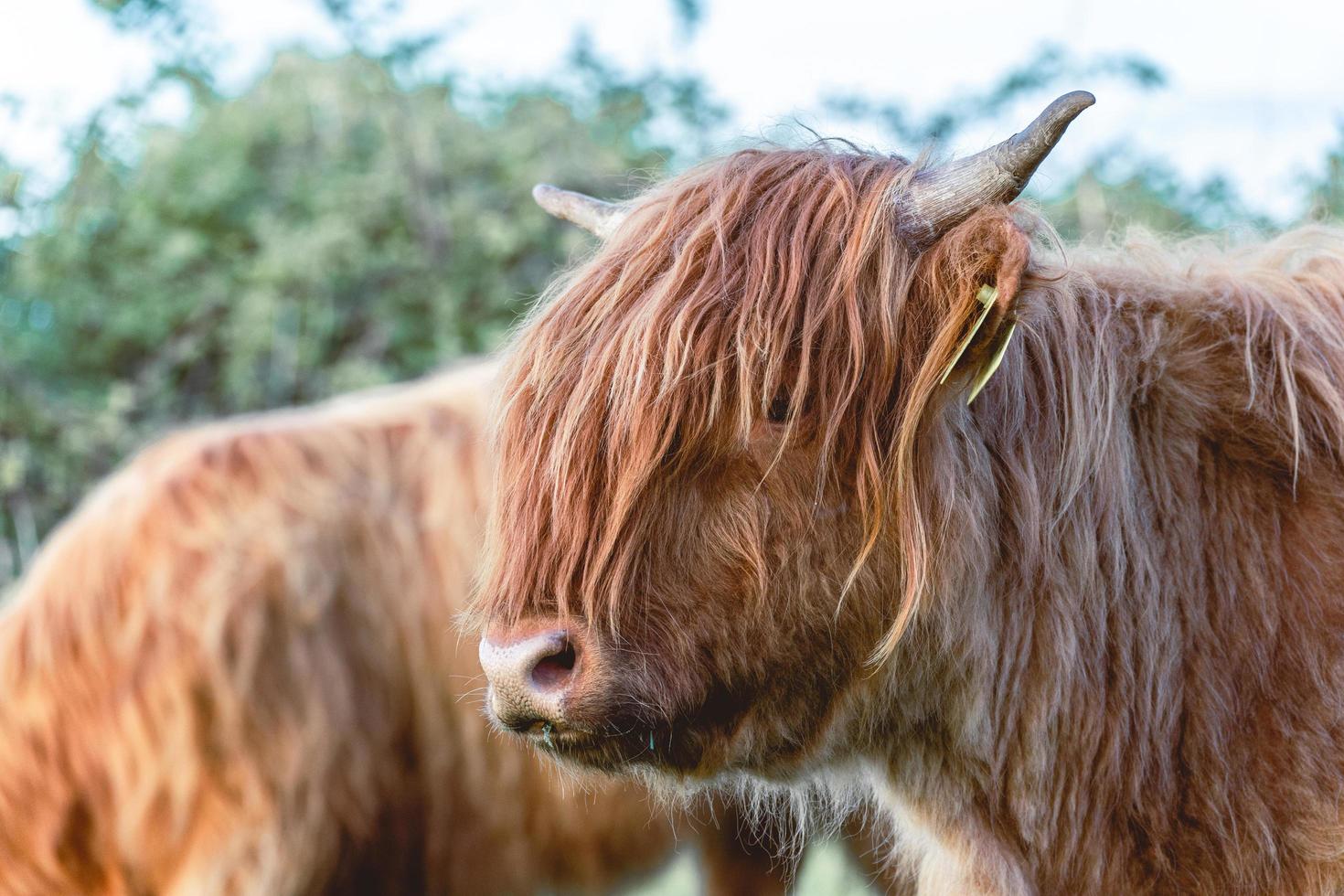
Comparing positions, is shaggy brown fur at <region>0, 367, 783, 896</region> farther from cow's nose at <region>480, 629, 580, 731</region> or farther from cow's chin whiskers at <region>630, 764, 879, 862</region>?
cow's nose at <region>480, 629, 580, 731</region>

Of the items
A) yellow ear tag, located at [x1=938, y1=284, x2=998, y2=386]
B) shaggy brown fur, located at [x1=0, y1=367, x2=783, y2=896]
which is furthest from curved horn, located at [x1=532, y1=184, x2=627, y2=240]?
shaggy brown fur, located at [x1=0, y1=367, x2=783, y2=896]

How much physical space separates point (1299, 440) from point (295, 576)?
267 cm

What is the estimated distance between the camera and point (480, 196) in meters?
9.08

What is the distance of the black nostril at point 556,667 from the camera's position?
5.80 feet

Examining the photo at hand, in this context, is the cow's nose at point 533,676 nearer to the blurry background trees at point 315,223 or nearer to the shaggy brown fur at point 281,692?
the shaggy brown fur at point 281,692

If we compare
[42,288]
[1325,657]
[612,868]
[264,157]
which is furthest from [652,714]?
[264,157]

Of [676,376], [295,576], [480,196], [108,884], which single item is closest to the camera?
[676,376]

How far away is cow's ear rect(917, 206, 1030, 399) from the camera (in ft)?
5.66

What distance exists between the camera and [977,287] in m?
1.78

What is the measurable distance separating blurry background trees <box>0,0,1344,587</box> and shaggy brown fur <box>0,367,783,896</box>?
13.0ft

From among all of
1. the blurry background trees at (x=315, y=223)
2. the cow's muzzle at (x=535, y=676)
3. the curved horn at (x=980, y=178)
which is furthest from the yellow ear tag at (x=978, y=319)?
the blurry background trees at (x=315, y=223)

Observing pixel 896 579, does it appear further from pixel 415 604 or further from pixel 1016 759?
pixel 415 604

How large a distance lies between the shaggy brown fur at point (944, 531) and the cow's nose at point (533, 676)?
3 centimetres

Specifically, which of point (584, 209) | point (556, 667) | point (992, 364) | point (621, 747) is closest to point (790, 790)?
point (621, 747)
